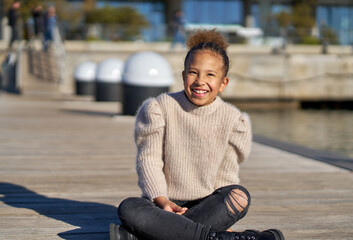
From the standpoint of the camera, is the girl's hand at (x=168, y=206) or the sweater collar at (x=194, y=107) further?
the sweater collar at (x=194, y=107)

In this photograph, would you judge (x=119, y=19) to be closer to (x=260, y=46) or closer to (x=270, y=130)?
(x=260, y=46)

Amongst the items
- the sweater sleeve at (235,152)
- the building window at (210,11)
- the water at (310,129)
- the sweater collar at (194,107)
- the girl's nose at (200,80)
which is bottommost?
the water at (310,129)

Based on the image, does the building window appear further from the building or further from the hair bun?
the hair bun

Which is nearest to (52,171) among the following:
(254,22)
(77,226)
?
(77,226)

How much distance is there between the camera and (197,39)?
3.51 metres

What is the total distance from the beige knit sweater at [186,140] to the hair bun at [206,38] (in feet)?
0.98

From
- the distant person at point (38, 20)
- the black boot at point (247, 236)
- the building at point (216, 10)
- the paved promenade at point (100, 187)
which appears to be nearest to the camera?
the black boot at point (247, 236)

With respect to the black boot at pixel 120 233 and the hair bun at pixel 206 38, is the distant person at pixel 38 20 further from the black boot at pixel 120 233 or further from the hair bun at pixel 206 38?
the black boot at pixel 120 233

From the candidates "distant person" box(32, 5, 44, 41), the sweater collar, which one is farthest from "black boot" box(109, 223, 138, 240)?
"distant person" box(32, 5, 44, 41)

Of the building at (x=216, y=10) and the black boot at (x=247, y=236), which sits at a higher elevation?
the black boot at (x=247, y=236)

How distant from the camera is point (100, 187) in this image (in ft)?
16.5

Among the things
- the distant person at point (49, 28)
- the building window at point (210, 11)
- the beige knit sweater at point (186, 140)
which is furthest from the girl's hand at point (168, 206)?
the building window at point (210, 11)

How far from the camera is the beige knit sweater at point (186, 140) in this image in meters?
3.41

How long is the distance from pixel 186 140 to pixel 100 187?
1782 mm
